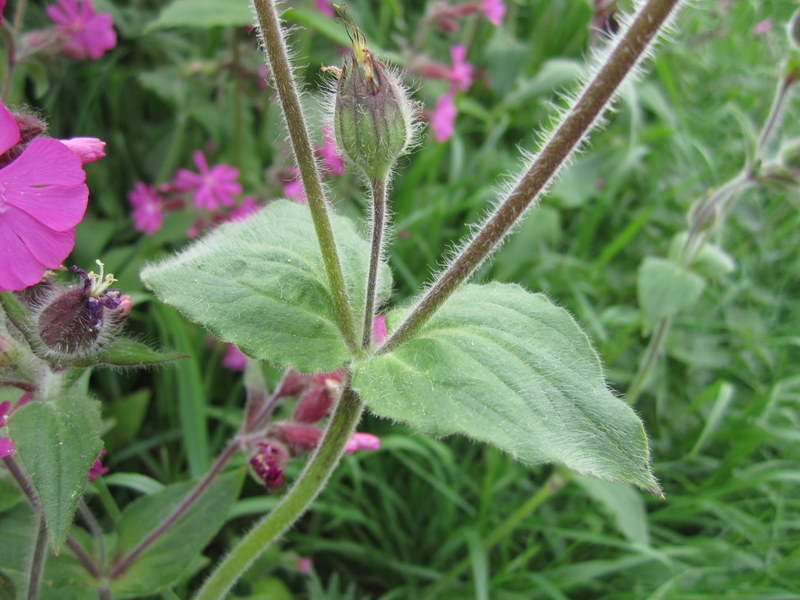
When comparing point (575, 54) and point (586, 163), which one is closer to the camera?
point (586, 163)

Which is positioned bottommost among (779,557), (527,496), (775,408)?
(527,496)

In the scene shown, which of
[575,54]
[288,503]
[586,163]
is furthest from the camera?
[575,54]

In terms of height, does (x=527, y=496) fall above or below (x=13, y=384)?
below

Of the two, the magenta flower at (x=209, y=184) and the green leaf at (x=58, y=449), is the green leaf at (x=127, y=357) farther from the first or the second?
the magenta flower at (x=209, y=184)

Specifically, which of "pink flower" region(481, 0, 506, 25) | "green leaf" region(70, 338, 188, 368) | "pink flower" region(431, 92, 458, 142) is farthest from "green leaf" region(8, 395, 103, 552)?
"pink flower" region(481, 0, 506, 25)

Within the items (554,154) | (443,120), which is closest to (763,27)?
(443,120)

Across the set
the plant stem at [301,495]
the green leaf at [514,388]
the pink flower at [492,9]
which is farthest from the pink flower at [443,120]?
the plant stem at [301,495]

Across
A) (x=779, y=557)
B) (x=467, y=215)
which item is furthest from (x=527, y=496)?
(x=467, y=215)

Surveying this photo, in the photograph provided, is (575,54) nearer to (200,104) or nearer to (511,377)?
(200,104)
